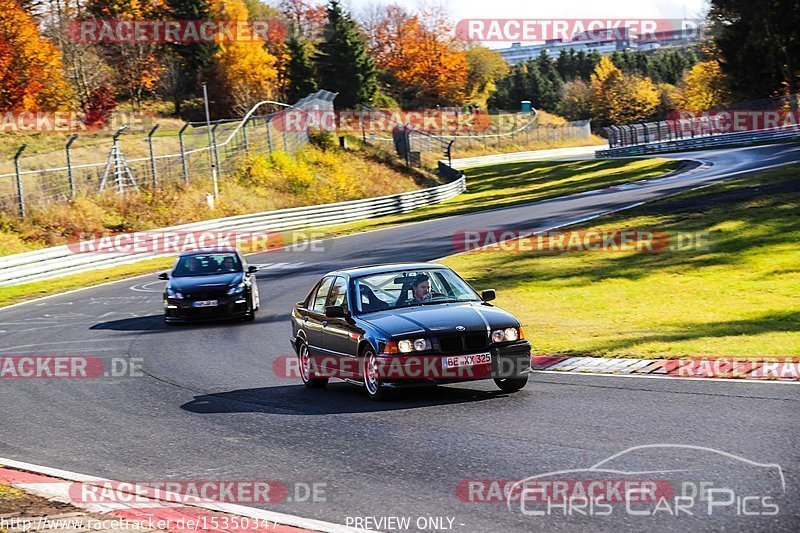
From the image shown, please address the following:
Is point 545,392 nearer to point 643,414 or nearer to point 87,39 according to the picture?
point 643,414

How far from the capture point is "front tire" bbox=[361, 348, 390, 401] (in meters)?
11.2

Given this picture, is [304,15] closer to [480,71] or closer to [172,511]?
[480,71]

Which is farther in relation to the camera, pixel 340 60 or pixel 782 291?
pixel 340 60

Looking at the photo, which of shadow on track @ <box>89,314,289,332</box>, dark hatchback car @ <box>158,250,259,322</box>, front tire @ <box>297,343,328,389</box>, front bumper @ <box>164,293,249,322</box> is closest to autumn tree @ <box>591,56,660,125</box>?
dark hatchback car @ <box>158,250,259,322</box>

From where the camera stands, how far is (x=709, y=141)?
67.8 meters

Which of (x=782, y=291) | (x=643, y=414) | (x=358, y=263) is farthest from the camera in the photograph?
(x=358, y=263)

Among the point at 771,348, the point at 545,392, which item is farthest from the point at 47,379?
the point at 771,348

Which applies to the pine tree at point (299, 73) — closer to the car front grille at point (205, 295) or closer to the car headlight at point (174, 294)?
the car headlight at point (174, 294)

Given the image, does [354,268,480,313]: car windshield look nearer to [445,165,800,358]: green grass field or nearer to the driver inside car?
the driver inside car

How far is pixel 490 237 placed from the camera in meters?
33.4

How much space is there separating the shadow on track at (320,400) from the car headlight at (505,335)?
0.68m

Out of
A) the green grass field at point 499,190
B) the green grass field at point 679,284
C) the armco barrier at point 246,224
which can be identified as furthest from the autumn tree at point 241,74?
the green grass field at point 679,284

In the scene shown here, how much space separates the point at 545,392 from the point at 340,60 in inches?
3145

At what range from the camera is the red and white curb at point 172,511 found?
6684 millimetres
